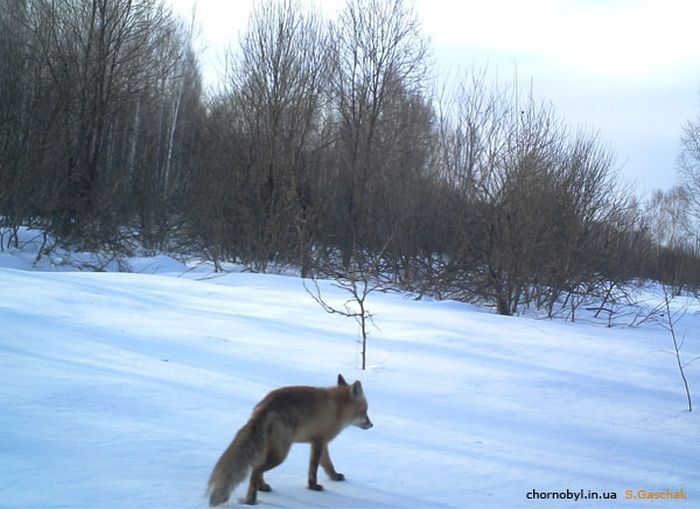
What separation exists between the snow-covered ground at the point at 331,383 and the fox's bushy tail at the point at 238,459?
23 cm

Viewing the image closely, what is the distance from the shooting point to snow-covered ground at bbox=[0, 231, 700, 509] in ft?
12.4

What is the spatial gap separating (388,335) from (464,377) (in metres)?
1.88

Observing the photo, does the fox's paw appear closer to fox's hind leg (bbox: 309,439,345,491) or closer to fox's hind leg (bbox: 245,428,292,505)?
fox's hind leg (bbox: 309,439,345,491)

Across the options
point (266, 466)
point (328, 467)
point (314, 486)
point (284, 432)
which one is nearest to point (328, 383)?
point (328, 467)

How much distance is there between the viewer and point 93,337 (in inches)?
264

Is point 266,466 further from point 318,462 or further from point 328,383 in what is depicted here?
point 328,383

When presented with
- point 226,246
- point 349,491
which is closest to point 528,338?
point 349,491

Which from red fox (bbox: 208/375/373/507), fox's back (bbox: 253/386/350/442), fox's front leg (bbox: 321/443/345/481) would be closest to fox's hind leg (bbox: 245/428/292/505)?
red fox (bbox: 208/375/373/507)

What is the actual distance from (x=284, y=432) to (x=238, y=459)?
402 mm

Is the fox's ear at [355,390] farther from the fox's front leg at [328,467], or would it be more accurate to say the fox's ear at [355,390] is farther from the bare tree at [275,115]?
the bare tree at [275,115]

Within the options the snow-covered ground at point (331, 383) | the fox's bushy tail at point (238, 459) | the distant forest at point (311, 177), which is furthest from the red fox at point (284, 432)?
the distant forest at point (311, 177)

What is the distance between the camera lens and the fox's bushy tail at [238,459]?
3.18 m

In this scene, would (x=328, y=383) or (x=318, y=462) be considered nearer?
(x=318, y=462)

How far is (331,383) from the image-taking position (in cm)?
621
